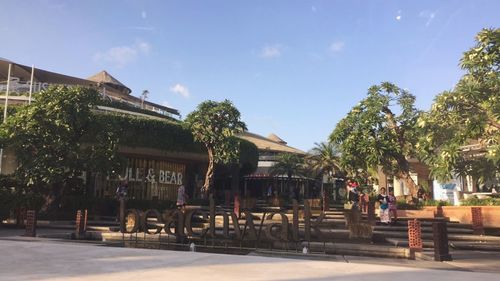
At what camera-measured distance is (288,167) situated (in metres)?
45.6

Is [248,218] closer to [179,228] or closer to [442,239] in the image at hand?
[179,228]

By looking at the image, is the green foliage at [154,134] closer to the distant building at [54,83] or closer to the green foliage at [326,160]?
the distant building at [54,83]

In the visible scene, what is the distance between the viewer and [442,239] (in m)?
11.4

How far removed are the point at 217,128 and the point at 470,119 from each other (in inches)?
606

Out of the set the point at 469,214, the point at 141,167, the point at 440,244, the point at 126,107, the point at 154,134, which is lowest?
the point at 440,244

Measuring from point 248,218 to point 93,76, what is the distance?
130 feet

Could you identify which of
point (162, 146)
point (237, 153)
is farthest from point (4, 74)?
point (237, 153)

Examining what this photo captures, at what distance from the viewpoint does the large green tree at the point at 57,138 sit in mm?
19141

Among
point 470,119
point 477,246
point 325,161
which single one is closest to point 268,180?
point 325,161

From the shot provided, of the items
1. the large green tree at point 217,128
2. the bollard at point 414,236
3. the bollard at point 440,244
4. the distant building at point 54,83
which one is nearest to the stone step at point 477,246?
the bollard at point 414,236

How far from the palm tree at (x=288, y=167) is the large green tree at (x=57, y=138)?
26.6m

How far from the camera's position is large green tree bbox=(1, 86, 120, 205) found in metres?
19.1

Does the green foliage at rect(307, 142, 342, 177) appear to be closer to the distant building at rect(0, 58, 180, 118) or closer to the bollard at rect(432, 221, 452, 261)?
the distant building at rect(0, 58, 180, 118)

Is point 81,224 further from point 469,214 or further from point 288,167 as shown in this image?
point 288,167
